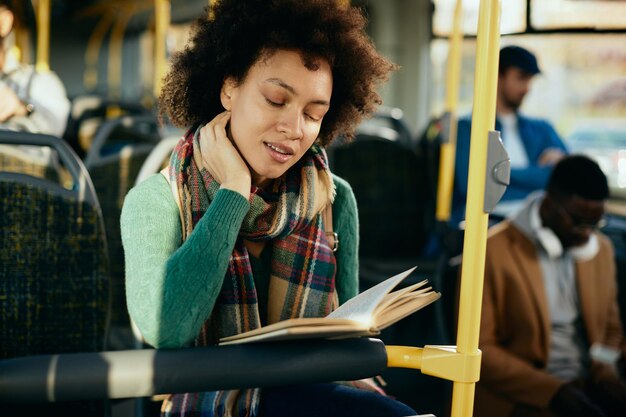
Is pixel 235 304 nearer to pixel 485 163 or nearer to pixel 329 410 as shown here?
pixel 329 410

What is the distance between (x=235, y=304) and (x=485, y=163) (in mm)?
519

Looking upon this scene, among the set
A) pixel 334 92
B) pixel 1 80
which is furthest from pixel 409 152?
pixel 334 92

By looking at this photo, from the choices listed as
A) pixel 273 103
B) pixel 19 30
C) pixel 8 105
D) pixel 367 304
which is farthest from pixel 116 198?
pixel 19 30

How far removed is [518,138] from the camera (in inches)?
164

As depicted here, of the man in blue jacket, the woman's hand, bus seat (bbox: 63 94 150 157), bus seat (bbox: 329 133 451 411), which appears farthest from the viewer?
bus seat (bbox: 63 94 150 157)

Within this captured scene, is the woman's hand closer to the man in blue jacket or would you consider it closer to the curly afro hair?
the curly afro hair

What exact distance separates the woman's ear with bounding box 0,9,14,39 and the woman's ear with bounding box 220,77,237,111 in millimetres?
1867

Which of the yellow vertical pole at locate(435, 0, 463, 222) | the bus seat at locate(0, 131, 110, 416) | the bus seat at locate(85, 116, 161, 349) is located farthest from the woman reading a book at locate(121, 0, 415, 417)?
the yellow vertical pole at locate(435, 0, 463, 222)

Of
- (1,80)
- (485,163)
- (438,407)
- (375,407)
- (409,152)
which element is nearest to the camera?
(485,163)

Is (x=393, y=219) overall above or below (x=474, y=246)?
below

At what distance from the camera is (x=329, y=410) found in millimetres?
1431

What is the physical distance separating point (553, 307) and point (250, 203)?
1693 millimetres

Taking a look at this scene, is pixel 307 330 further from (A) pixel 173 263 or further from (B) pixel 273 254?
(B) pixel 273 254

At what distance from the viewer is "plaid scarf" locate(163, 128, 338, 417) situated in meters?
1.44
